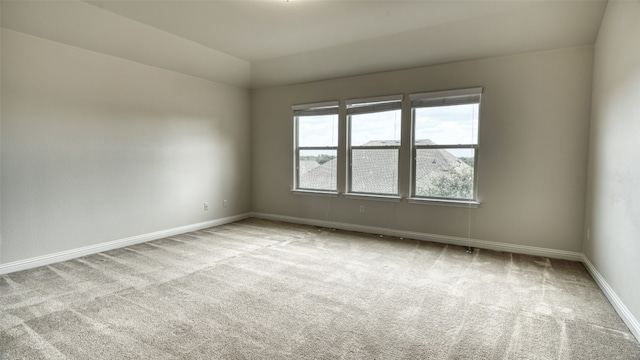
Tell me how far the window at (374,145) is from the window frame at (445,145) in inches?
9.3

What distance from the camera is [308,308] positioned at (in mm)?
2557

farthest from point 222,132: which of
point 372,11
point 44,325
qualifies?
point 44,325

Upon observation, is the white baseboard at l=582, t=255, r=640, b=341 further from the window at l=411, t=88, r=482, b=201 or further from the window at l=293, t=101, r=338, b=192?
the window at l=293, t=101, r=338, b=192

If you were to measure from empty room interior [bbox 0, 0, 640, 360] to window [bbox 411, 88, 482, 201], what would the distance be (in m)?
0.03

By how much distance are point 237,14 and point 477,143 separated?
3.37 meters

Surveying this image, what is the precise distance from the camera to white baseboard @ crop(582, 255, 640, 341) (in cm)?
220

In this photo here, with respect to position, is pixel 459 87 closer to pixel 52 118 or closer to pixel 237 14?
pixel 237 14

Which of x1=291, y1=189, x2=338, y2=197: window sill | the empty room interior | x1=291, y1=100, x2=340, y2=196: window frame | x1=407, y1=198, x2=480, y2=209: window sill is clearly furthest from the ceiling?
x1=291, y1=189, x2=338, y2=197: window sill

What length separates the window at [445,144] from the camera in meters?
4.26

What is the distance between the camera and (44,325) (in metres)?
2.27

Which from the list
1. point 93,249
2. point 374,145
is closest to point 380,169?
point 374,145

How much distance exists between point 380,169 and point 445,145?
1.02m

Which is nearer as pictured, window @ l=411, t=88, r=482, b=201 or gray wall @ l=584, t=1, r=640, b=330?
gray wall @ l=584, t=1, r=640, b=330

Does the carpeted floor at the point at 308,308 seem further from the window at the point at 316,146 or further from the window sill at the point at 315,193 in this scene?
the window at the point at 316,146
